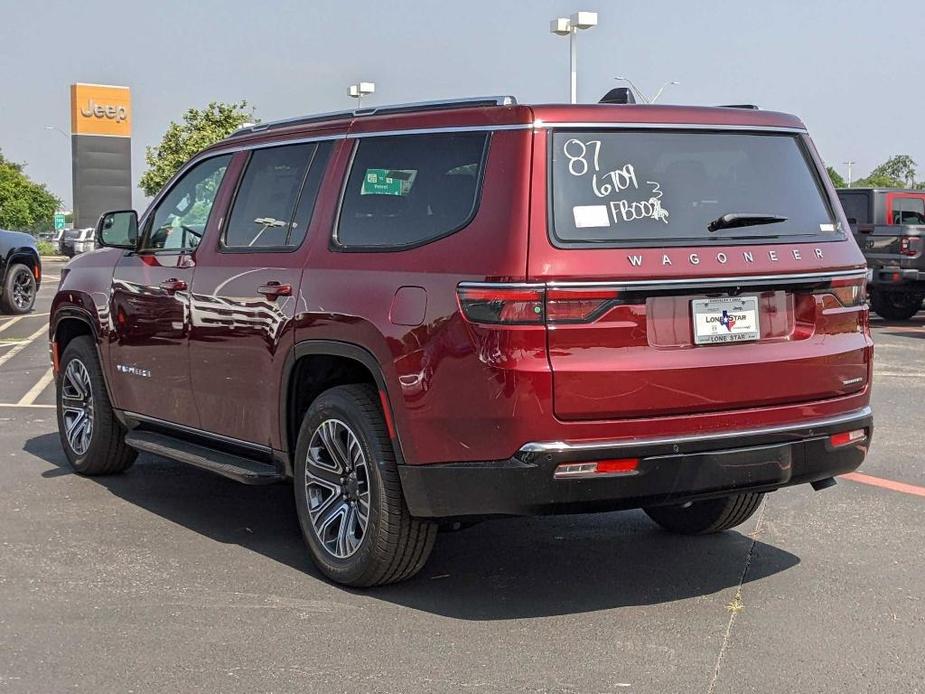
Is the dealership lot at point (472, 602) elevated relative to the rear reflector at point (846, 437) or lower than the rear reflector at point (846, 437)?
lower

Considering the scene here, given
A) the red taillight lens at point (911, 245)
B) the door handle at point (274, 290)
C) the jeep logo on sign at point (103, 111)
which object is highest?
the jeep logo on sign at point (103, 111)

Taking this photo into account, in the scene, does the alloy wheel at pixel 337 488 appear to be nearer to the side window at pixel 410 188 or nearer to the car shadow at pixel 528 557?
the car shadow at pixel 528 557

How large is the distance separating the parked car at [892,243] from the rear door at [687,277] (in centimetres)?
1432

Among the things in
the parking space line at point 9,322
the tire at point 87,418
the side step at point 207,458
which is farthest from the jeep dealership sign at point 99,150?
the side step at point 207,458

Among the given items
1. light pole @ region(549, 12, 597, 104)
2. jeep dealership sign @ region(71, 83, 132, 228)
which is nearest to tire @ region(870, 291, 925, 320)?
light pole @ region(549, 12, 597, 104)

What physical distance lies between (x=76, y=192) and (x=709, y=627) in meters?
80.7

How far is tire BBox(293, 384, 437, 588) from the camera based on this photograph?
4.88 meters

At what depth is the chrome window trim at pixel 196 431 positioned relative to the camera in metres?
5.75

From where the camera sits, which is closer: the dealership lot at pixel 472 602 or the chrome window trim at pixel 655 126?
the dealership lot at pixel 472 602

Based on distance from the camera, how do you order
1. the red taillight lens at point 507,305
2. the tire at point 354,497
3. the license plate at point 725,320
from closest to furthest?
the red taillight lens at point 507,305, the license plate at point 725,320, the tire at point 354,497

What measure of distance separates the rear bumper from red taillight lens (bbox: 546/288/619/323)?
0.43 metres

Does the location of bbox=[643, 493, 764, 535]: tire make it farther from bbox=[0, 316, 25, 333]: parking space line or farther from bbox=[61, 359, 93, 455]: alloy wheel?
bbox=[0, 316, 25, 333]: parking space line

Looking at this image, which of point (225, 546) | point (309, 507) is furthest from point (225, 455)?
point (309, 507)

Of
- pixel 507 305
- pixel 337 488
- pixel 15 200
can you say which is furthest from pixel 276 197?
pixel 15 200
